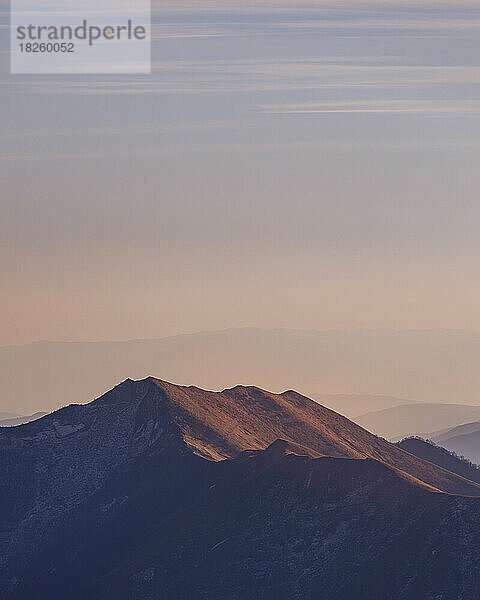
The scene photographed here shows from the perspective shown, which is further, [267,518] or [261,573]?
[267,518]

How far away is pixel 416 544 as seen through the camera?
171625 millimetres

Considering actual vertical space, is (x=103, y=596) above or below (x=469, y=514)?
below

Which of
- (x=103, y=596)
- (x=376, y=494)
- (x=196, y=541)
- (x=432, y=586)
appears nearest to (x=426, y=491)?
(x=376, y=494)

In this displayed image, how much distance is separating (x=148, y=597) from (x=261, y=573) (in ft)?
49.4

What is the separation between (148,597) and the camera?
184 m

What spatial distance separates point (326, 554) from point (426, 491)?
15.1 m

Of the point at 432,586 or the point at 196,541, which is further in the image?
the point at 196,541

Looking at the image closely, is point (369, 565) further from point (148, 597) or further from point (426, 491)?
point (148, 597)

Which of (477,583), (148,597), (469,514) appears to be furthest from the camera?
(148,597)

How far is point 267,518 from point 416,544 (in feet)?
90.8

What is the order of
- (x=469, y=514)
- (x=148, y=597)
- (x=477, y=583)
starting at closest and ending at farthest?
1. (x=477, y=583)
2. (x=469, y=514)
3. (x=148, y=597)

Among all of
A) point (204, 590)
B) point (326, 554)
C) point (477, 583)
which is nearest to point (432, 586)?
point (477, 583)

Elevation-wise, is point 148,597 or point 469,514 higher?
point 469,514

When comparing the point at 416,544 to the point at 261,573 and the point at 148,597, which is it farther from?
the point at 148,597
